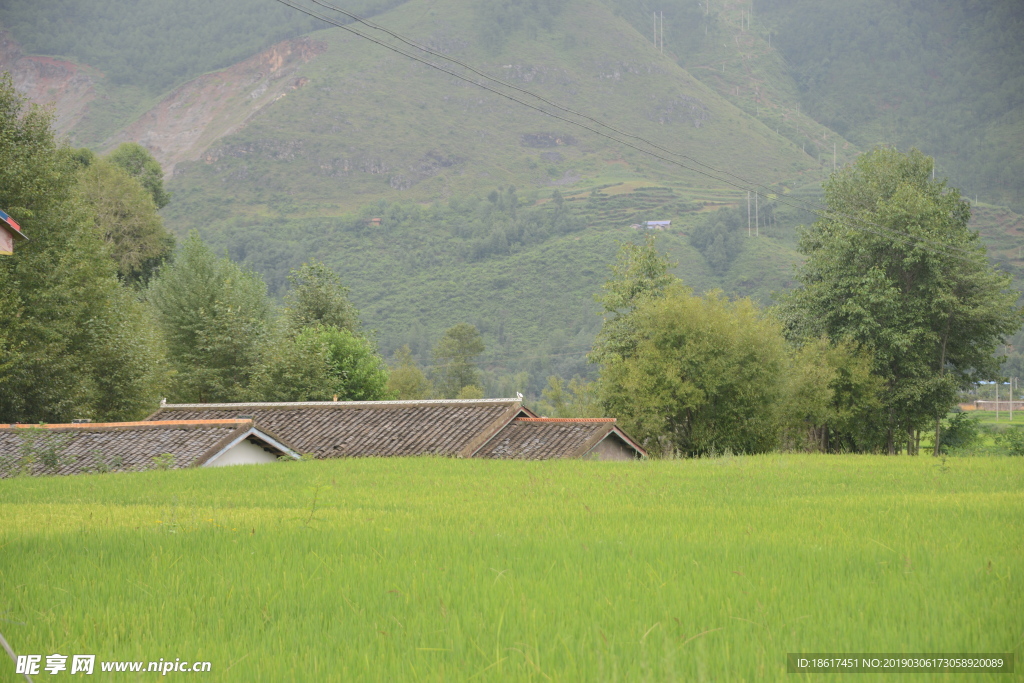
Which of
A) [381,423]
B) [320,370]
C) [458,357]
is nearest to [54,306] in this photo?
[381,423]

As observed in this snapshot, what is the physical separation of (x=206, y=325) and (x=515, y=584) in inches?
1905

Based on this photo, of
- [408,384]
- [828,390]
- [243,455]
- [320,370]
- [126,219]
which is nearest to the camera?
[243,455]

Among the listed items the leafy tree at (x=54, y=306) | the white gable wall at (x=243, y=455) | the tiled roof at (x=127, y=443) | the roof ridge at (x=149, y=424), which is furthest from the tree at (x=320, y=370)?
the tiled roof at (x=127, y=443)

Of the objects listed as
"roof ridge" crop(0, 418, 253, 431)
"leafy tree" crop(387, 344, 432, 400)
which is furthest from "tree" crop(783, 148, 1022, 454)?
"leafy tree" crop(387, 344, 432, 400)

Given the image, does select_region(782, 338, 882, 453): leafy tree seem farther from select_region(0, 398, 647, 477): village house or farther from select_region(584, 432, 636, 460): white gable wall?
select_region(0, 398, 647, 477): village house

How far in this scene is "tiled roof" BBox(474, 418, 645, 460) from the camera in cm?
2759

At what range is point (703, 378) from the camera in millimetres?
41031

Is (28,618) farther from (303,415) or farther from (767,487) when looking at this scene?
(303,415)

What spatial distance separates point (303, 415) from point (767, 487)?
70.8ft

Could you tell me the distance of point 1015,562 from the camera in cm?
629

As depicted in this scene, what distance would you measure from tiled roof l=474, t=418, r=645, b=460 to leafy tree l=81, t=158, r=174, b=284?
39440 millimetres

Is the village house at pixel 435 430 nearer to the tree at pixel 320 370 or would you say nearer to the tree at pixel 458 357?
the tree at pixel 320 370

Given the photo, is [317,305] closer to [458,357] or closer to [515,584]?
[515,584]

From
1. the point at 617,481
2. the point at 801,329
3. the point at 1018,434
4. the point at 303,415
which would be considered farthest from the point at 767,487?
the point at 1018,434
